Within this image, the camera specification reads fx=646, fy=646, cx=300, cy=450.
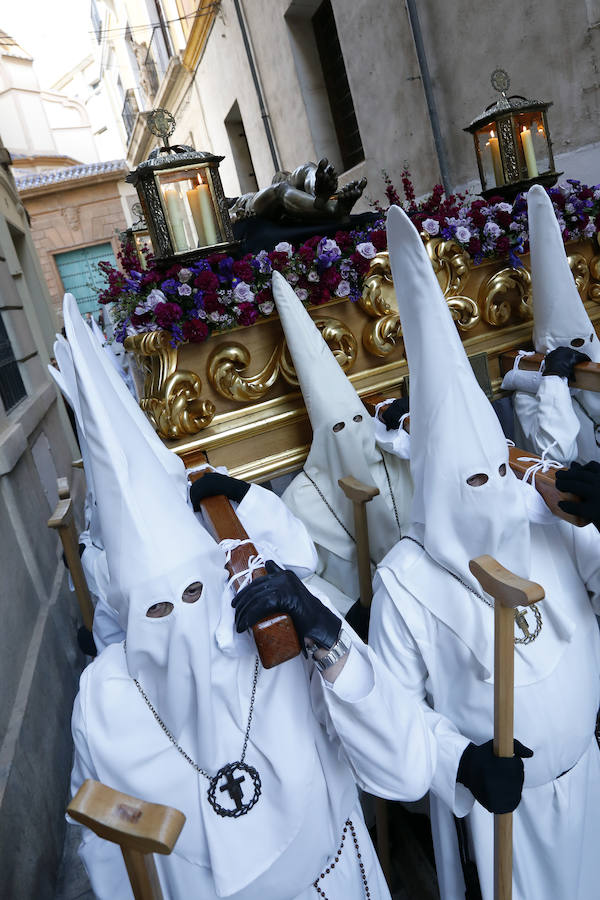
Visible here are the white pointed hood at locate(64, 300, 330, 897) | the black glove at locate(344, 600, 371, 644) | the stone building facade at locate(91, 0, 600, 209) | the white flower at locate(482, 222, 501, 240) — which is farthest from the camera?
the stone building facade at locate(91, 0, 600, 209)

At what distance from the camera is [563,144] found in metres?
4.22

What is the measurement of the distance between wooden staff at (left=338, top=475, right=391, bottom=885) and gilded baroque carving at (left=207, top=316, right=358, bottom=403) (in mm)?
684

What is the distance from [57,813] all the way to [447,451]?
2.42m

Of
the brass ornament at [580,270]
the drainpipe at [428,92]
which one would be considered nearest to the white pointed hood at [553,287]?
the brass ornament at [580,270]

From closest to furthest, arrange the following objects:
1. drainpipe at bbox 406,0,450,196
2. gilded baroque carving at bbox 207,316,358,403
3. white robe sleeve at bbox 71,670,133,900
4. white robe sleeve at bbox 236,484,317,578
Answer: white robe sleeve at bbox 71,670,133,900 < white robe sleeve at bbox 236,484,317,578 < gilded baroque carving at bbox 207,316,358,403 < drainpipe at bbox 406,0,450,196

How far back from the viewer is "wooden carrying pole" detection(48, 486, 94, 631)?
204cm

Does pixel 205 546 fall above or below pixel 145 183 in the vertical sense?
below

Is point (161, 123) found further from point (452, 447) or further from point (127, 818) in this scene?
point (127, 818)

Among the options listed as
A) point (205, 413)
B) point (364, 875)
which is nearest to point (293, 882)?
point (364, 875)

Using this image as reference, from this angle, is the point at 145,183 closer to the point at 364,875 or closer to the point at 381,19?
the point at 364,875

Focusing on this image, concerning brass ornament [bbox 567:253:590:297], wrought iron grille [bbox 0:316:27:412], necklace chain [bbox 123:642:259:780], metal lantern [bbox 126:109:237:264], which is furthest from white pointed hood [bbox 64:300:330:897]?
wrought iron grille [bbox 0:316:27:412]

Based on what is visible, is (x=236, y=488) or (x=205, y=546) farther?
(x=236, y=488)

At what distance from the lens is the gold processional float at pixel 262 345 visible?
257cm

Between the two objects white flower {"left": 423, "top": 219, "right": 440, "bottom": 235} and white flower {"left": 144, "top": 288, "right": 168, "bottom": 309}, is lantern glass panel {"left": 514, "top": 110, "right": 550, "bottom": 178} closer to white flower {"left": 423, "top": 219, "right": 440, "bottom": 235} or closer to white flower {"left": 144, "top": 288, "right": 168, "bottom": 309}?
white flower {"left": 423, "top": 219, "right": 440, "bottom": 235}
